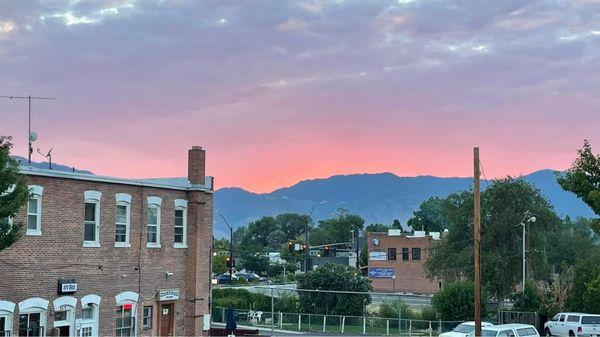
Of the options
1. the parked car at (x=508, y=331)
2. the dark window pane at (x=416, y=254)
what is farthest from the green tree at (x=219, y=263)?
the parked car at (x=508, y=331)

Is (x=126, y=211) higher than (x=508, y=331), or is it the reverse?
(x=126, y=211)

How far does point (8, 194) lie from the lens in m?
23.0

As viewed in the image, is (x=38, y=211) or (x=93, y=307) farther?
(x=93, y=307)

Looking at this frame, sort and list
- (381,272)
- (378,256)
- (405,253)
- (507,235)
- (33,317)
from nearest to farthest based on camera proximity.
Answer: (33,317) < (507,235) < (405,253) < (381,272) < (378,256)

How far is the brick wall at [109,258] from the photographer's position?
29.9 m

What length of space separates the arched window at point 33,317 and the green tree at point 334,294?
3188cm

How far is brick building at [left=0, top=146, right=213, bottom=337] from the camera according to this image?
2998 cm

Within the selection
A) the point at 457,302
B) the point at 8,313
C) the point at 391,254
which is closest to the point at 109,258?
the point at 8,313

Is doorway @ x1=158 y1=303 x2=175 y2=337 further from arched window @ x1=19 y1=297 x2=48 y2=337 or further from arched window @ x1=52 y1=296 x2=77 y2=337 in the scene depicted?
arched window @ x1=19 y1=297 x2=48 y2=337

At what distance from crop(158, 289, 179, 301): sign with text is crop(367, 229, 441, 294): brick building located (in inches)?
2667

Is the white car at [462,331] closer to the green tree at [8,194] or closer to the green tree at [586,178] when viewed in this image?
the green tree at [586,178]

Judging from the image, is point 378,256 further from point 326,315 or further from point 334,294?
point 326,315

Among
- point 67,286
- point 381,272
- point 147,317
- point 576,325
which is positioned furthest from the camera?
point 381,272

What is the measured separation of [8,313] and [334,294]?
34533 millimetres
